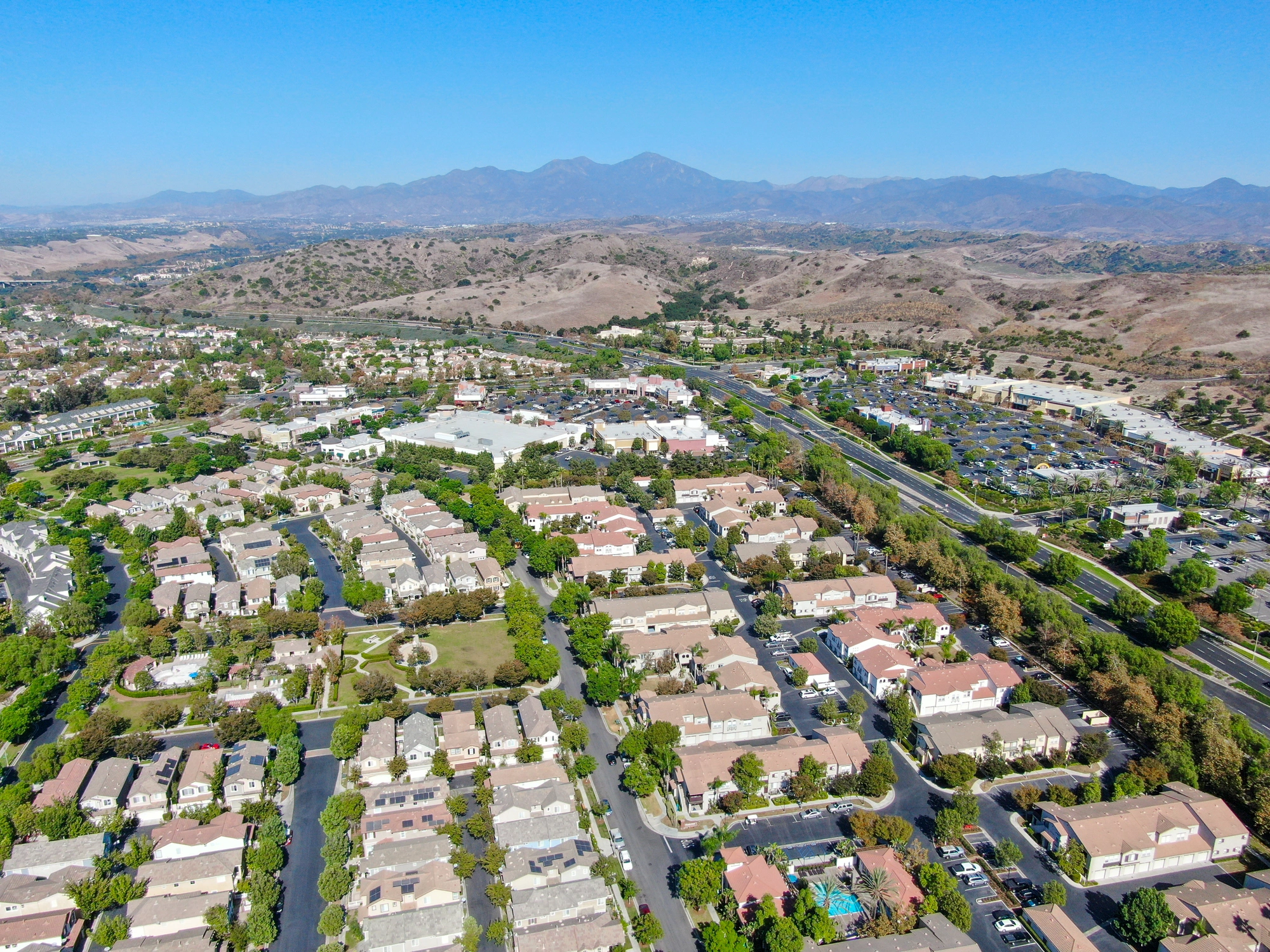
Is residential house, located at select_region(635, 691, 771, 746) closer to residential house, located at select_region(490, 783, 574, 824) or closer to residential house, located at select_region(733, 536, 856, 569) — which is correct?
residential house, located at select_region(490, 783, 574, 824)

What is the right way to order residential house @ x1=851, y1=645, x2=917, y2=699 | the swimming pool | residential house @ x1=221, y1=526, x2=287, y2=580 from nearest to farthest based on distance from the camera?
the swimming pool, residential house @ x1=851, y1=645, x2=917, y2=699, residential house @ x1=221, y1=526, x2=287, y2=580

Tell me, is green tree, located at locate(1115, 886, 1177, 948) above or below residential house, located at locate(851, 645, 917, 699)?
above

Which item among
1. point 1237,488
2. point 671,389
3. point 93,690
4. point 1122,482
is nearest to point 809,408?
point 671,389

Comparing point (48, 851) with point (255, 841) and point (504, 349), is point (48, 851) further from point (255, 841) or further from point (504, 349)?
point (504, 349)

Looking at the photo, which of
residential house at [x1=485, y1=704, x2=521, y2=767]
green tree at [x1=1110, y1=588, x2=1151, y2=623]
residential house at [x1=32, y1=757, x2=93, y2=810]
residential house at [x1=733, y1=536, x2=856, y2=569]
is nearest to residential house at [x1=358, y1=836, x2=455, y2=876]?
residential house at [x1=485, y1=704, x2=521, y2=767]

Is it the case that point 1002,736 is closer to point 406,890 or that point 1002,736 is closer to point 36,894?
point 406,890

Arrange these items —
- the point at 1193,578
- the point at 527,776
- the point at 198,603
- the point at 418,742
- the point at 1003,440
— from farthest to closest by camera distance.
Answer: the point at 1003,440, the point at 1193,578, the point at 198,603, the point at 418,742, the point at 527,776

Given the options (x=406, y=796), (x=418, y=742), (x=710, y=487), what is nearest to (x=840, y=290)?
(x=710, y=487)
